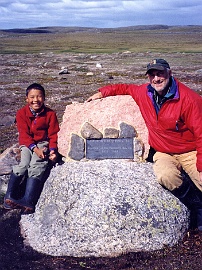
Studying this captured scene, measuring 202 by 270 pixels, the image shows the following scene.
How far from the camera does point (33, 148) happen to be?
7188 millimetres

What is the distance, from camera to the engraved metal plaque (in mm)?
7262

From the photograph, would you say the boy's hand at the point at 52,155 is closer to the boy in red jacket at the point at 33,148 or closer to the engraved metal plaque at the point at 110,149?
the boy in red jacket at the point at 33,148

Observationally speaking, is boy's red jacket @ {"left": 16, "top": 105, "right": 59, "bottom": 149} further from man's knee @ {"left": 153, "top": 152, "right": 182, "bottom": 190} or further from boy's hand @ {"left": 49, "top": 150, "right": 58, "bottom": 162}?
man's knee @ {"left": 153, "top": 152, "right": 182, "bottom": 190}

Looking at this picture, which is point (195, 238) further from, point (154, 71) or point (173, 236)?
point (154, 71)

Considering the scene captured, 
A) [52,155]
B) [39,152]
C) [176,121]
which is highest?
[176,121]

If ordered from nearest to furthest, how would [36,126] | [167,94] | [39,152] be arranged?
[167,94] → [39,152] → [36,126]

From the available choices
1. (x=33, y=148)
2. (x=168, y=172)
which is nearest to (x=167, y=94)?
(x=168, y=172)

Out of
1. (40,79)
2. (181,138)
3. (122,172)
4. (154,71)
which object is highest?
(154,71)

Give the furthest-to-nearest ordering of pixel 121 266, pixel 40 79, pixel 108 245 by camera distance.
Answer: pixel 40 79 → pixel 108 245 → pixel 121 266

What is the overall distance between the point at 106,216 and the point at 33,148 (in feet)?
5.95

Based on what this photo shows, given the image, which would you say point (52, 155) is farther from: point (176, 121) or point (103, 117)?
point (176, 121)

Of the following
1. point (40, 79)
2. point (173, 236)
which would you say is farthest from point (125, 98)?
point (40, 79)

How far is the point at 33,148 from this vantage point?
7.19 metres

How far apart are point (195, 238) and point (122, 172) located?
5.31 ft
